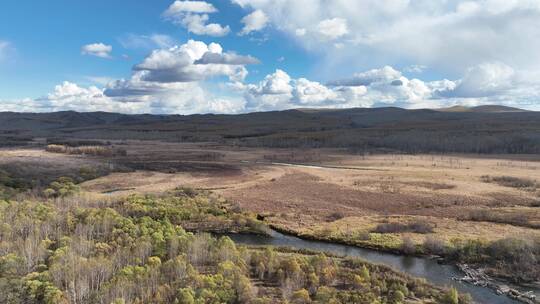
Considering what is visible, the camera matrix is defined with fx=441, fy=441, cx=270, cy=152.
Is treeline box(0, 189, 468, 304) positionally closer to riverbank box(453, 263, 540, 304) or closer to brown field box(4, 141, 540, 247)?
riverbank box(453, 263, 540, 304)

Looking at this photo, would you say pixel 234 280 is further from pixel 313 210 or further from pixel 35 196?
pixel 35 196

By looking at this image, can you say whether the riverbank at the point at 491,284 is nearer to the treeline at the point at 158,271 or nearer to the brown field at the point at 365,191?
the treeline at the point at 158,271

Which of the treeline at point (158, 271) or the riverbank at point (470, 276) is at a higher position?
the treeline at point (158, 271)

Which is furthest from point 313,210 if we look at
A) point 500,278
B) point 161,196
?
point 500,278

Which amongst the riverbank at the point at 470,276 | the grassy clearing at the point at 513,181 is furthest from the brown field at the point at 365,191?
the grassy clearing at the point at 513,181

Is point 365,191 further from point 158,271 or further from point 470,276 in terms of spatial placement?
point 158,271

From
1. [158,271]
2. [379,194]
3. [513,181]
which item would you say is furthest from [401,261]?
[513,181]
